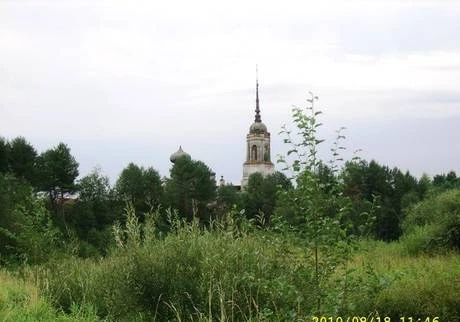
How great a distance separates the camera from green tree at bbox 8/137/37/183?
49.1 meters

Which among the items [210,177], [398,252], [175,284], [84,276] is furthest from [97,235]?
[175,284]

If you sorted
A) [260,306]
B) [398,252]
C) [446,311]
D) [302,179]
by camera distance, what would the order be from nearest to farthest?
[302,179]
[260,306]
[446,311]
[398,252]

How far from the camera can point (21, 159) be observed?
49688mm

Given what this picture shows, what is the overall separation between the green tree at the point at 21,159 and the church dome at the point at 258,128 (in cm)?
4755

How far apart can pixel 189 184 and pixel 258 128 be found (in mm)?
35522

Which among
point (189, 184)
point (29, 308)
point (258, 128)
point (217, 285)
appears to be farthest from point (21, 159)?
point (258, 128)

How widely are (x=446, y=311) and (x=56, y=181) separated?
4639 centimetres

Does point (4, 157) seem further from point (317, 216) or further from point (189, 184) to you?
point (317, 216)

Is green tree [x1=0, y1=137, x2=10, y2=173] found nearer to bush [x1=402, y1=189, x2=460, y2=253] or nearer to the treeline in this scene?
the treeline

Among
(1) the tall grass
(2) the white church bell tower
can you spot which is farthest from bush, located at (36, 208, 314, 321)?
(2) the white church bell tower

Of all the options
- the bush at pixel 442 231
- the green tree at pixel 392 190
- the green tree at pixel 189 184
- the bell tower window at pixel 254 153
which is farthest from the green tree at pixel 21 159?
the bell tower window at pixel 254 153

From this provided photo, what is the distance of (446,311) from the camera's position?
29.2 ft

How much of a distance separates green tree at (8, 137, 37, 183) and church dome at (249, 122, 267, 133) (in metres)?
47.5

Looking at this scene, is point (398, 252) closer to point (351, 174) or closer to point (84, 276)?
point (84, 276)
